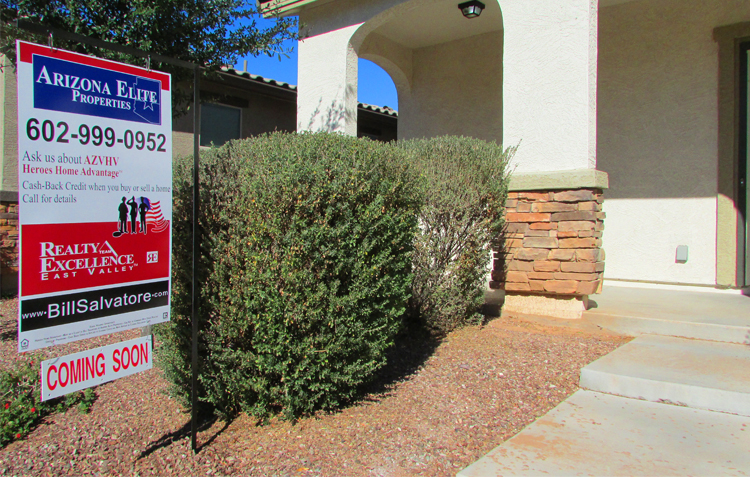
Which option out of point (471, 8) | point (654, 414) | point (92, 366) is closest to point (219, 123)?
point (471, 8)

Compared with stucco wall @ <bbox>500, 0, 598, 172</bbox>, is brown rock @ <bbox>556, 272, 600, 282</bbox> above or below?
below

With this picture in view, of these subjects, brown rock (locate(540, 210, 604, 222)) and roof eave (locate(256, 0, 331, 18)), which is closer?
brown rock (locate(540, 210, 604, 222))

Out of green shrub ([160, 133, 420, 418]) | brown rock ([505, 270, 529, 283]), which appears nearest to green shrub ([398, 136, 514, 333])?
brown rock ([505, 270, 529, 283])

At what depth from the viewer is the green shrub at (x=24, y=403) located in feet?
11.1

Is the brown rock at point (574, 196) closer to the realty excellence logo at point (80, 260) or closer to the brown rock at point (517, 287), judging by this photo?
the brown rock at point (517, 287)

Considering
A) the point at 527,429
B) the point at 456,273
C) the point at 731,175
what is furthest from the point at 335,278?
the point at 731,175

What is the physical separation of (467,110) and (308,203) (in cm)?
662

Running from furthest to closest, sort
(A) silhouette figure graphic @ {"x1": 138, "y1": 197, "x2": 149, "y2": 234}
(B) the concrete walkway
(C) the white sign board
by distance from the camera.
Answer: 1. (A) silhouette figure graphic @ {"x1": 138, "y1": 197, "x2": 149, "y2": 234}
2. (B) the concrete walkway
3. (C) the white sign board

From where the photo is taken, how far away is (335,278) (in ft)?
10.3

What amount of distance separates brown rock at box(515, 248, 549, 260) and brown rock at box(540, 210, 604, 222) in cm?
34

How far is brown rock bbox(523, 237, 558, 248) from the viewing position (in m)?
5.39

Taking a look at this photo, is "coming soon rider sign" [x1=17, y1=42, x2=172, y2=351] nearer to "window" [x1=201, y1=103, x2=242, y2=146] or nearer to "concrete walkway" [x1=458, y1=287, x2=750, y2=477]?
"concrete walkway" [x1=458, y1=287, x2=750, y2=477]

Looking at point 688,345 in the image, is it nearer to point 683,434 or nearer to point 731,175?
point 683,434

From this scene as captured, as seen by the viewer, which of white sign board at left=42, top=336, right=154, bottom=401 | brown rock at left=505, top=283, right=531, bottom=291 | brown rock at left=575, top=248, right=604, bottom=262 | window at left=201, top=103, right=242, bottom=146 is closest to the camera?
white sign board at left=42, top=336, right=154, bottom=401
